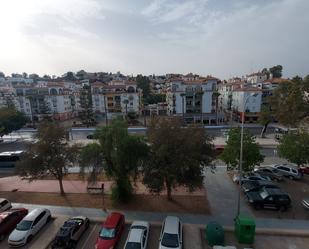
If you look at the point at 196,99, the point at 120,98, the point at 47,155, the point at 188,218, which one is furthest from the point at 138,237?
the point at 120,98

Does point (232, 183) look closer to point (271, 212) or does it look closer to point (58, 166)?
point (271, 212)

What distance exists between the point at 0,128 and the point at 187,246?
43115 millimetres

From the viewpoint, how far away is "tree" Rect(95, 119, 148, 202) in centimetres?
1686

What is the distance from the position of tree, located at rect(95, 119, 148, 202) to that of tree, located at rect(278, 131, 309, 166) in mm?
16237

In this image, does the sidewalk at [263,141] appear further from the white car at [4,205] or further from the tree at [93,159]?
the white car at [4,205]

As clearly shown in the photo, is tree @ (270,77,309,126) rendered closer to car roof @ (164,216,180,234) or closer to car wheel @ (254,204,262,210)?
car wheel @ (254,204,262,210)

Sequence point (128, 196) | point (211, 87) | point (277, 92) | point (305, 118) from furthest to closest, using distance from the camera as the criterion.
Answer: point (211, 87)
point (277, 92)
point (305, 118)
point (128, 196)

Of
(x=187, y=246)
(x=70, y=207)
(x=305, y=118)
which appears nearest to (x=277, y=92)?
(x=305, y=118)

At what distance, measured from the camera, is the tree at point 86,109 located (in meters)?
65.3

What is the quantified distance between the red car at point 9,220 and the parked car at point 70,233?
4.18m

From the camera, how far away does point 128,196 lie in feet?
61.2

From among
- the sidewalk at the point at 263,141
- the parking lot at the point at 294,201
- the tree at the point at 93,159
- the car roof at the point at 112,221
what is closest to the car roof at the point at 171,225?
the car roof at the point at 112,221

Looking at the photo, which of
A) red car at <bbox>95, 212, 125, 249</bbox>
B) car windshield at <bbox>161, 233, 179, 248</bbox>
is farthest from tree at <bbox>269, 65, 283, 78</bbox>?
red car at <bbox>95, 212, 125, 249</bbox>

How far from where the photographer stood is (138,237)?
496 inches
